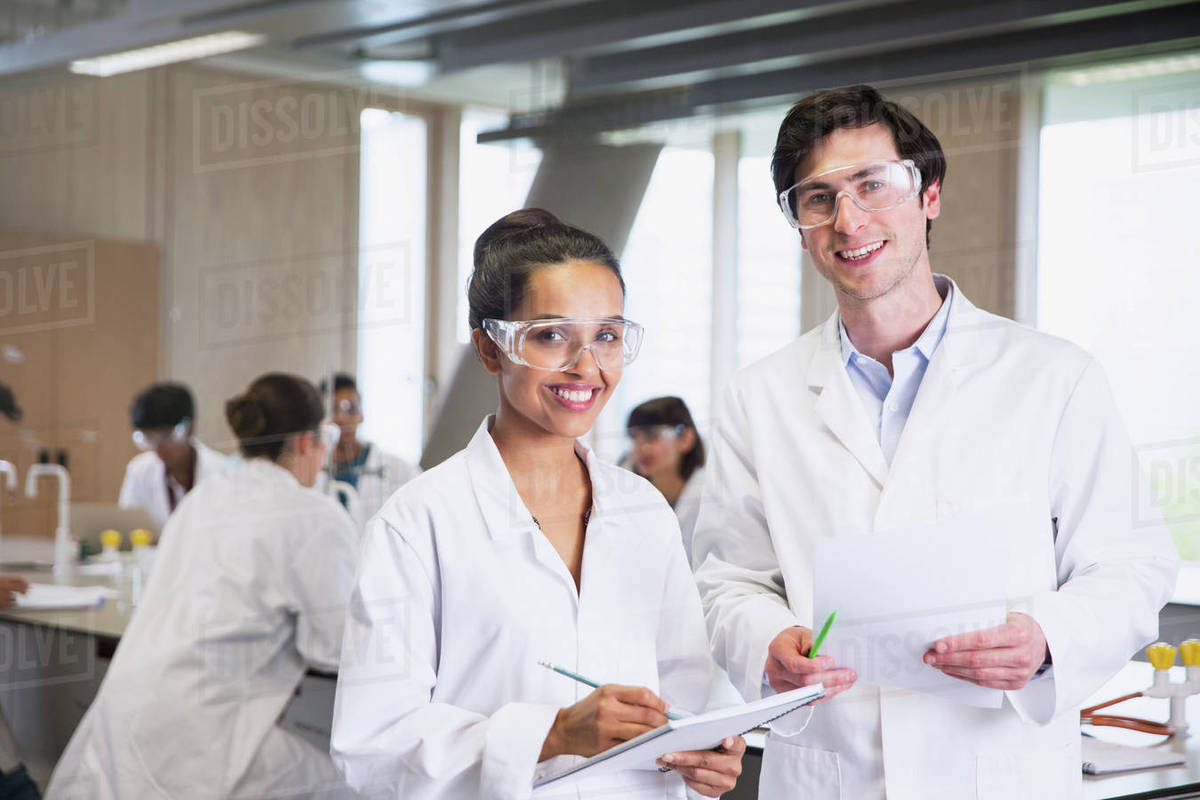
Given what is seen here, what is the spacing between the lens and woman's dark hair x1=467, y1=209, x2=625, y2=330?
1.17 m

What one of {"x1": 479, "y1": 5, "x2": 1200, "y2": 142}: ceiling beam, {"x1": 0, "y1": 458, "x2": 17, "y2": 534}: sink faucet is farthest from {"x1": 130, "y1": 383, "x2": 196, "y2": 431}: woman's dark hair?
{"x1": 479, "y1": 5, "x2": 1200, "y2": 142}: ceiling beam

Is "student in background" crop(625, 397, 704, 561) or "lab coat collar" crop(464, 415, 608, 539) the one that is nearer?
"lab coat collar" crop(464, 415, 608, 539)

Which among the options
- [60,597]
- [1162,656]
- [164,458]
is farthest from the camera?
[164,458]

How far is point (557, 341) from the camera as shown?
1.16 metres

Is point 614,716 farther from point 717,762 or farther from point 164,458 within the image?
point 164,458

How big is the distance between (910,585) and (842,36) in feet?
A: 4.62

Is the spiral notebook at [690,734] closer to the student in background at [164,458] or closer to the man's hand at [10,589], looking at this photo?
the man's hand at [10,589]

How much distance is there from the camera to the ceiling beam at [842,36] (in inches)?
78.2

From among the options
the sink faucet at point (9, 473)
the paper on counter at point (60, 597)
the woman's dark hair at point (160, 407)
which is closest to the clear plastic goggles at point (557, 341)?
the paper on counter at point (60, 597)

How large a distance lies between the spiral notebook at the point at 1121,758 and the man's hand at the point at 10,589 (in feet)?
7.00

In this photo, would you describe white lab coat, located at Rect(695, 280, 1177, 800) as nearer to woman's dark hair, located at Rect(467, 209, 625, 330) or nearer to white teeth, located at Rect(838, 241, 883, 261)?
white teeth, located at Rect(838, 241, 883, 261)

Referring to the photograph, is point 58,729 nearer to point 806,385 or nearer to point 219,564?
point 219,564

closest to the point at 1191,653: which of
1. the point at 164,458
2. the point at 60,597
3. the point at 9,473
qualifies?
the point at 60,597

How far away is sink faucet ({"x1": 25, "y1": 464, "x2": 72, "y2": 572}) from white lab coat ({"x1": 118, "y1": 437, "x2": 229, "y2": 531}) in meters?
0.16
